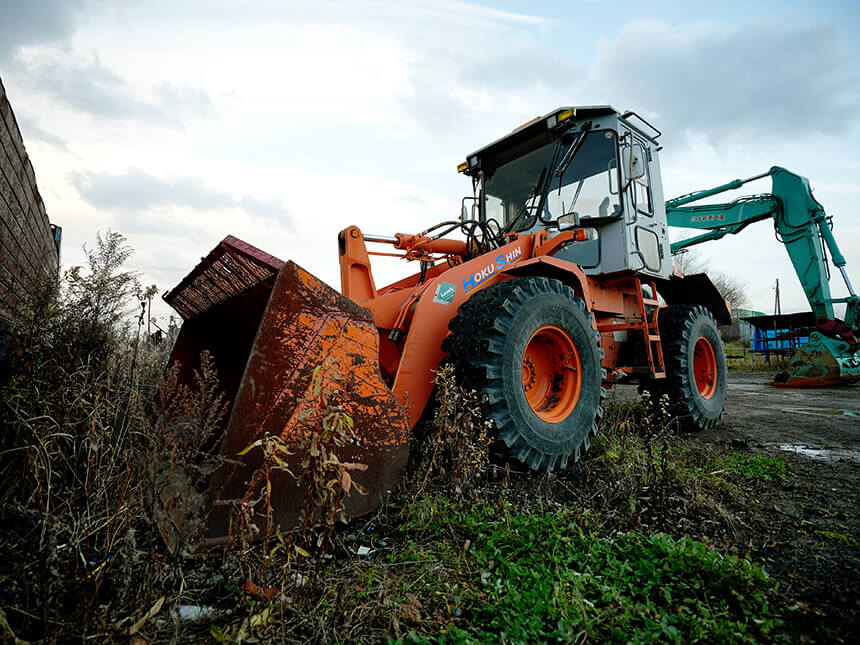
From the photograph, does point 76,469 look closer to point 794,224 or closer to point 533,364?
point 533,364

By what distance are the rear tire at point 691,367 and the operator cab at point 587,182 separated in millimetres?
826

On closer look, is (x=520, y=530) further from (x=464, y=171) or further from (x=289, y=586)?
(x=464, y=171)

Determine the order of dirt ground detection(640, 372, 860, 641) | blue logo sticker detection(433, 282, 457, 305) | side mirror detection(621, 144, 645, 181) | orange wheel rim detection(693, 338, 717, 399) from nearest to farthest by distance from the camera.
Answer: dirt ground detection(640, 372, 860, 641)
blue logo sticker detection(433, 282, 457, 305)
side mirror detection(621, 144, 645, 181)
orange wheel rim detection(693, 338, 717, 399)

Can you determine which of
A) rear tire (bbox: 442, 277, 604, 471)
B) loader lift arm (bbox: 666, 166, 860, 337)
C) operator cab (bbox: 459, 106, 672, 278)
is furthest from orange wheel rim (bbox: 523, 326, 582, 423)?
loader lift arm (bbox: 666, 166, 860, 337)

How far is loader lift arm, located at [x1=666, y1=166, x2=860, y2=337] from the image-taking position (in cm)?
1038

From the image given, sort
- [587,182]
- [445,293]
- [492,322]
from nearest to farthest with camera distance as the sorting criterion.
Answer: [492,322]
[445,293]
[587,182]

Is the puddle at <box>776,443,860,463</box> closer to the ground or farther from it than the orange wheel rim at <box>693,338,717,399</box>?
closer to the ground

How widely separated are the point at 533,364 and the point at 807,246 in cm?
1042

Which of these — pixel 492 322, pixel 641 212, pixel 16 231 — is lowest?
pixel 492 322

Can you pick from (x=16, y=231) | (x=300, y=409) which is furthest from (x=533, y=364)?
(x=16, y=231)

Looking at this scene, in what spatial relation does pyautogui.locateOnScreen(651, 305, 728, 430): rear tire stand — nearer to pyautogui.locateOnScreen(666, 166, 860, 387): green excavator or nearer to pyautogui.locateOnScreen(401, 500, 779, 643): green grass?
pyautogui.locateOnScreen(401, 500, 779, 643): green grass

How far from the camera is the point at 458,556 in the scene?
1.98 metres

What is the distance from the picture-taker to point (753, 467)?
11.3 feet

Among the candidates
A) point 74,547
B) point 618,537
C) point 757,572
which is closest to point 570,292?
point 618,537
